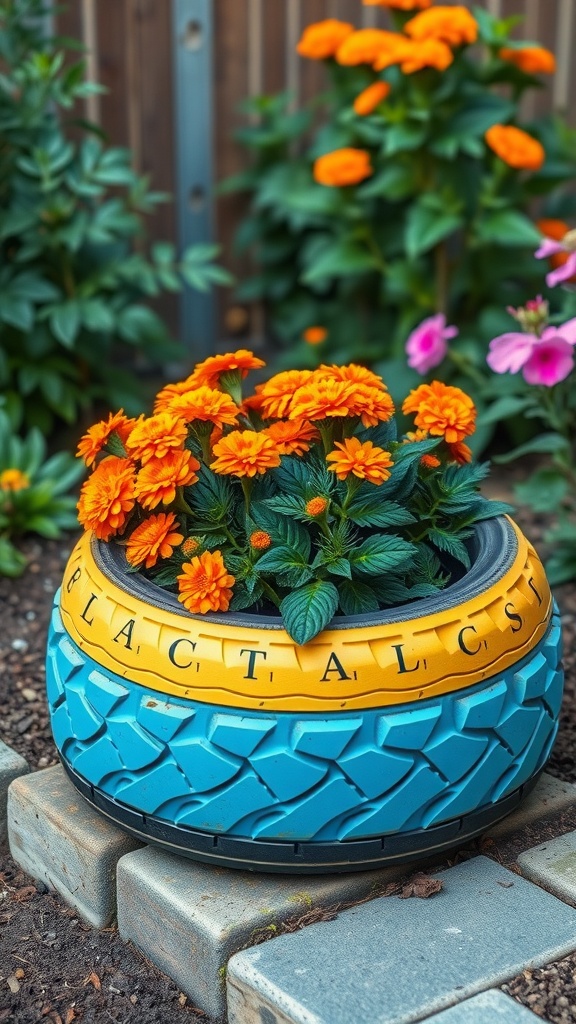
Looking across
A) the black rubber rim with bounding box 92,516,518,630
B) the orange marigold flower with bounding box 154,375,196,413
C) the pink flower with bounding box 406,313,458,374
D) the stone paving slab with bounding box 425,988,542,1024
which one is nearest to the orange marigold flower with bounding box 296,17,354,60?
the pink flower with bounding box 406,313,458,374

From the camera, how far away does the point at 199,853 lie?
1.78m

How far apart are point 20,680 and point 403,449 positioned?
3.76 ft

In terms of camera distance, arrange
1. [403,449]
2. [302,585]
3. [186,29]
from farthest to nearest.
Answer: [186,29] → [403,449] → [302,585]

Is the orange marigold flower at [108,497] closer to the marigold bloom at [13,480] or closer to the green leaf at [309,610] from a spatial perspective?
the green leaf at [309,610]

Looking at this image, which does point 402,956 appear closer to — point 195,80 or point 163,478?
point 163,478

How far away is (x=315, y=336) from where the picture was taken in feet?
14.1

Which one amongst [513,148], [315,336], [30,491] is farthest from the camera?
[315,336]

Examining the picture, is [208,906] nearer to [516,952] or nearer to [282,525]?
[516,952]

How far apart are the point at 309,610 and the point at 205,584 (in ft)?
0.55

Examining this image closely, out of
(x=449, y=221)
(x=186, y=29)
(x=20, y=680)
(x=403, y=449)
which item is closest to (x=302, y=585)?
(x=403, y=449)

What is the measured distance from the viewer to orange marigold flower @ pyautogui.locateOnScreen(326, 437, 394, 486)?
5.72 ft

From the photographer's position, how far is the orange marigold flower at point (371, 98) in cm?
363

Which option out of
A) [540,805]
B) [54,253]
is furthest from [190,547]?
[54,253]

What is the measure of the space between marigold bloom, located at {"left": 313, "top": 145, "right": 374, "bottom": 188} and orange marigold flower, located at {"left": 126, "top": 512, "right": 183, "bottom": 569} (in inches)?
88.5
